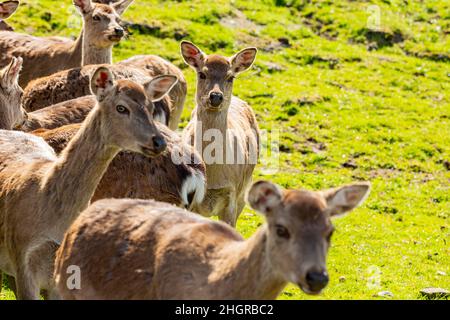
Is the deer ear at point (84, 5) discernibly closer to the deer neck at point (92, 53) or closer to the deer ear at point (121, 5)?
the deer neck at point (92, 53)

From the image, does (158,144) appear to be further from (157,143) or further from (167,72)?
(167,72)

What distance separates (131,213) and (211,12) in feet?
45.0

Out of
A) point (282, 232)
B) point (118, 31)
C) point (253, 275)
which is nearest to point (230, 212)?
point (118, 31)

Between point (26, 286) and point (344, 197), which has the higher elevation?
point (344, 197)

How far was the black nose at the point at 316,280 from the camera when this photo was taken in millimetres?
5793

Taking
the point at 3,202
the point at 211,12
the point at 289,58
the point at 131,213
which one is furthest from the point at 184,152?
the point at 211,12

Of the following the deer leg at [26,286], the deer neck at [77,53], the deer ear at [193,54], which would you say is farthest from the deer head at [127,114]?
the deer neck at [77,53]

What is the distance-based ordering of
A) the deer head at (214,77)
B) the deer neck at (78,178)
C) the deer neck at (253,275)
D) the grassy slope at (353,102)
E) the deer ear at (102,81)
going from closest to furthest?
the deer neck at (253,275) < the deer neck at (78,178) < the deer ear at (102,81) < the deer head at (214,77) < the grassy slope at (353,102)

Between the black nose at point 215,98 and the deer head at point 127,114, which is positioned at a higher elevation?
the deer head at point 127,114

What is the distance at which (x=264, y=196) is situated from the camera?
6250 millimetres

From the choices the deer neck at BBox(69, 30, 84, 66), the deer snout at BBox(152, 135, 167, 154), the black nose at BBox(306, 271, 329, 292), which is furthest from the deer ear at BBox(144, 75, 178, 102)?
the deer neck at BBox(69, 30, 84, 66)

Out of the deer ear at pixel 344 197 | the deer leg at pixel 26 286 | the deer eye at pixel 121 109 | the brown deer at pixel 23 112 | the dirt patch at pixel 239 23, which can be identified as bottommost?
the dirt patch at pixel 239 23

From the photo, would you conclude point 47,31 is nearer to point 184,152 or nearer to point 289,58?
point 289,58

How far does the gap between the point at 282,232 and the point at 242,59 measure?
5693mm
